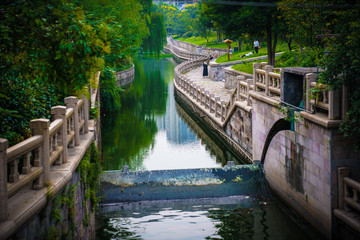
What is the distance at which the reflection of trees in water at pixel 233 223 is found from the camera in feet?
38.1

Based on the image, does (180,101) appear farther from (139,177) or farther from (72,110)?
(72,110)

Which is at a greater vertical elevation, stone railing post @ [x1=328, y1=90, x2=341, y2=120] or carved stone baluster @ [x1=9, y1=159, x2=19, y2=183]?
stone railing post @ [x1=328, y1=90, x2=341, y2=120]

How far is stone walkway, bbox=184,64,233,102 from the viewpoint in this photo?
29.2 meters

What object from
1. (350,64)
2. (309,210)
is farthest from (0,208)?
(309,210)

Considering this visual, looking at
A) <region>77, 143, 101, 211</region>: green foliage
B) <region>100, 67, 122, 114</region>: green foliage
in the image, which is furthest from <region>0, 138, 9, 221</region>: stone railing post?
<region>100, 67, 122, 114</region>: green foliage

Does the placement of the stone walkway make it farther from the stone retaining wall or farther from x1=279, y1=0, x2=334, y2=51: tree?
x1=279, y1=0, x2=334, y2=51: tree

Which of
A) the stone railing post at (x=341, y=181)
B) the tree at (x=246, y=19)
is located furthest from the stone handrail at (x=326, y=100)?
the tree at (x=246, y=19)

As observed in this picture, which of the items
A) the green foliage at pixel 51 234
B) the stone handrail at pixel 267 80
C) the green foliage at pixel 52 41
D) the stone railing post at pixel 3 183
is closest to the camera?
the stone railing post at pixel 3 183

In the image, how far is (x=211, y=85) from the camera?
34.9 meters

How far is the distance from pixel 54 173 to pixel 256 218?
273 inches

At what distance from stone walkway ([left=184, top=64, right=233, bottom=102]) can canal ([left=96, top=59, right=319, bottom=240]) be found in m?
2.44

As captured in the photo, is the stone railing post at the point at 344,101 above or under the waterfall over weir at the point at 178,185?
above

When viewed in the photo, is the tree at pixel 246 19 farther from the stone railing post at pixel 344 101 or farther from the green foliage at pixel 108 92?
the stone railing post at pixel 344 101

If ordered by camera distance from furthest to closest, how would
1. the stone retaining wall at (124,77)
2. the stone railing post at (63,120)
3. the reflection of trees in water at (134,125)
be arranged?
1. the stone retaining wall at (124,77)
2. the reflection of trees in water at (134,125)
3. the stone railing post at (63,120)
